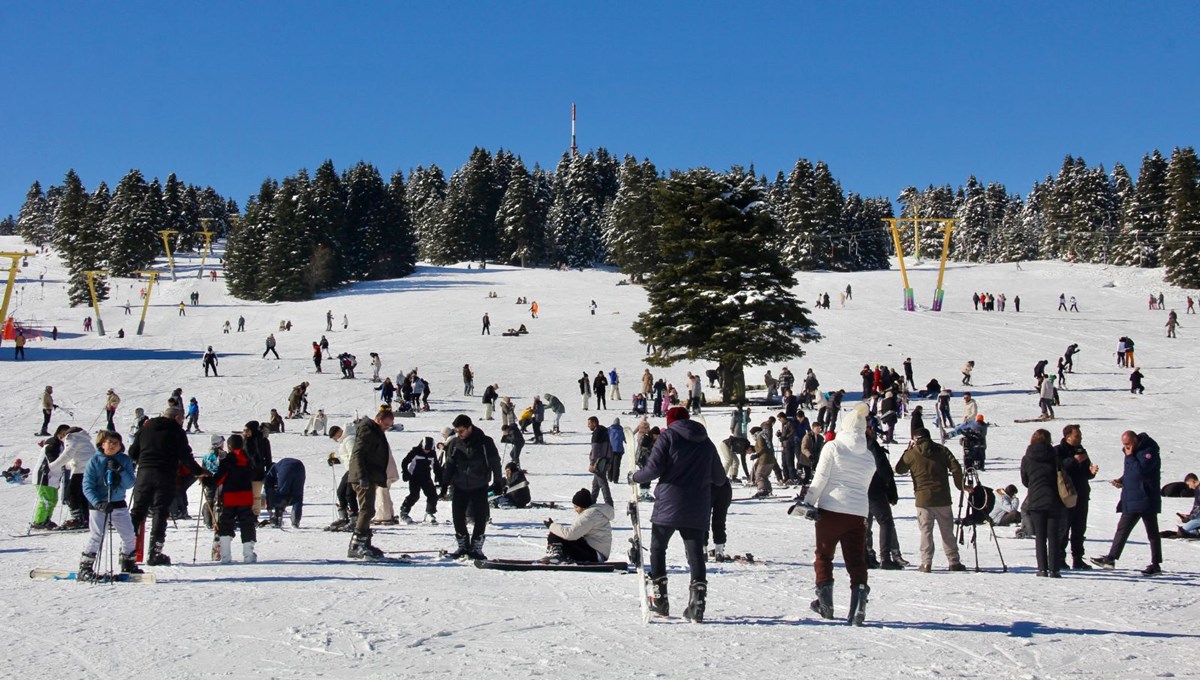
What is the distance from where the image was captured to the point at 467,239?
323 feet

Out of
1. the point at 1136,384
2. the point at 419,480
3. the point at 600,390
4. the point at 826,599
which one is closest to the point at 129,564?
the point at 419,480

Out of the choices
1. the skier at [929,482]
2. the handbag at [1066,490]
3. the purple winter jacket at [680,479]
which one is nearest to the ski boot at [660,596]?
the purple winter jacket at [680,479]

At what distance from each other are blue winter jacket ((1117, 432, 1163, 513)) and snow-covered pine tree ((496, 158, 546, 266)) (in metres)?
86.9

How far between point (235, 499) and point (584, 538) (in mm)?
3410

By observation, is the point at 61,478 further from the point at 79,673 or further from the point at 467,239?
the point at 467,239

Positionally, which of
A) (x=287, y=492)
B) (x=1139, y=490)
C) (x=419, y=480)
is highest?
(x=1139, y=490)

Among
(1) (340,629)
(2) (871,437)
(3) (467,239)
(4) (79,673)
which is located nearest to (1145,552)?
(2) (871,437)

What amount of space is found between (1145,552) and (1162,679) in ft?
22.7

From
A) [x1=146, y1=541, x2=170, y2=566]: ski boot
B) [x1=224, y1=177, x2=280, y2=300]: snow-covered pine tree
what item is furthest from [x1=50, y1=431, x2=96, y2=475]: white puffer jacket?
[x1=224, y1=177, x2=280, y2=300]: snow-covered pine tree

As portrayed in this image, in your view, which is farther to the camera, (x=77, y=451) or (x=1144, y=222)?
(x=1144, y=222)

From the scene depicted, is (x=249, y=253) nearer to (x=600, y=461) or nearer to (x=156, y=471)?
(x=600, y=461)

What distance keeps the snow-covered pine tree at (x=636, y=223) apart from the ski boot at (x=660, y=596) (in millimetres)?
66833

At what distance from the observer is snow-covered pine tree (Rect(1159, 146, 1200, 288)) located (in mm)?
69125

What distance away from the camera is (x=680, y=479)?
22.7 ft
